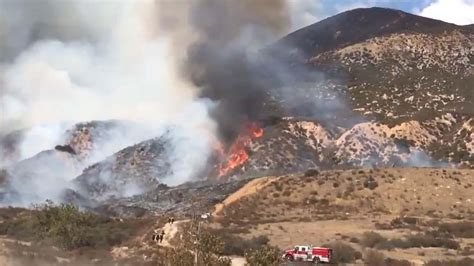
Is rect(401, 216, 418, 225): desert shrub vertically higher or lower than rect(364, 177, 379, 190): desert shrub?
lower

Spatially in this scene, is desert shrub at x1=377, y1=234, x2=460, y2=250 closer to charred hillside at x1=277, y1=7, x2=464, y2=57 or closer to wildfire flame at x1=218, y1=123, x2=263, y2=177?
wildfire flame at x1=218, y1=123, x2=263, y2=177

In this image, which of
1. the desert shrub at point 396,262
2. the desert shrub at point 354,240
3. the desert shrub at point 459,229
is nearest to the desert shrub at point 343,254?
the desert shrub at point 396,262

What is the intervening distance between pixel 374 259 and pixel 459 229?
529 inches

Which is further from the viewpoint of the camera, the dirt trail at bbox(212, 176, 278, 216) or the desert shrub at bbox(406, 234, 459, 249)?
the dirt trail at bbox(212, 176, 278, 216)

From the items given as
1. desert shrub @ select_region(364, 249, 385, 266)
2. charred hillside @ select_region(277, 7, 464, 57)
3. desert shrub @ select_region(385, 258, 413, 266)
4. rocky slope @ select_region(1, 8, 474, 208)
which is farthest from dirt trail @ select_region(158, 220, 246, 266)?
charred hillside @ select_region(277, 7, 464, 57)

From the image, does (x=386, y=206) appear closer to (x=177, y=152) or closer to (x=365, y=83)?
(x=177, y=152)

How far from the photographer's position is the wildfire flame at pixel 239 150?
277 ft

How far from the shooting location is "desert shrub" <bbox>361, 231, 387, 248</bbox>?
39.8 meters

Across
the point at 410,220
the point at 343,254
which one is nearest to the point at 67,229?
the point at 343,254

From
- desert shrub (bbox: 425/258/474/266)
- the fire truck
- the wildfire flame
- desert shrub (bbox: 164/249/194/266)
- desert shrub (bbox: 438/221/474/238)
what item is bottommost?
desert shrub (bbox: 164/249/194/266)

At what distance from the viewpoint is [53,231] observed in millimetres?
45469

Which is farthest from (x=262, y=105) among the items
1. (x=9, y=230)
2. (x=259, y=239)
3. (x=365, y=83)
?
(x=259, y=239)

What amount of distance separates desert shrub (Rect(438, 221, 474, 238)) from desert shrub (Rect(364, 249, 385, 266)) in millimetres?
10999

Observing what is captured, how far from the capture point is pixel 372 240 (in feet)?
132
